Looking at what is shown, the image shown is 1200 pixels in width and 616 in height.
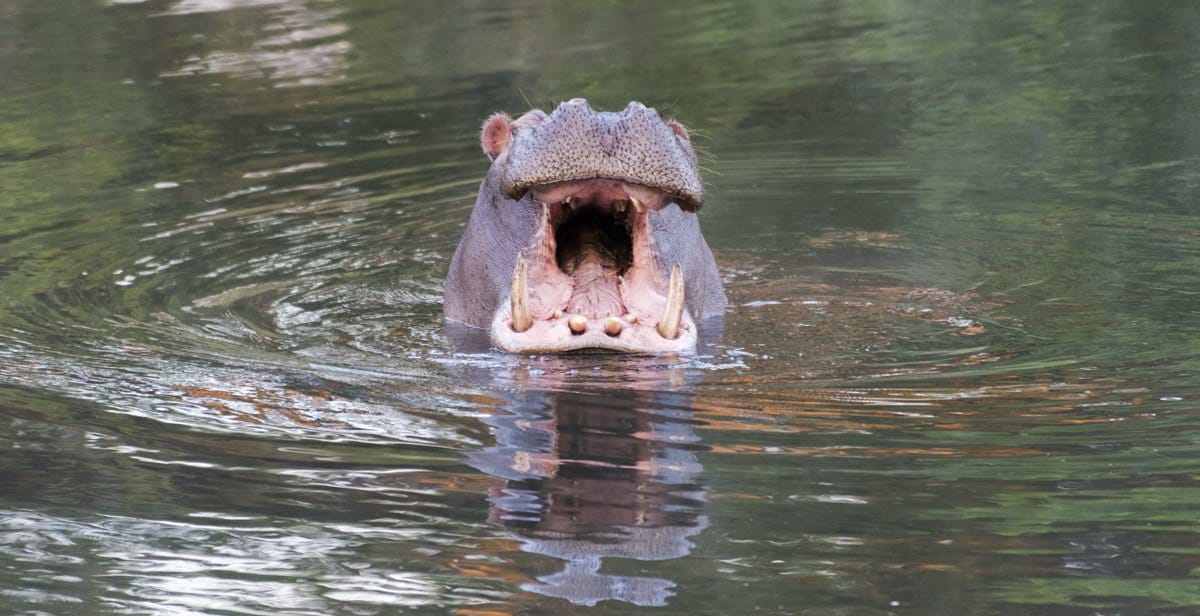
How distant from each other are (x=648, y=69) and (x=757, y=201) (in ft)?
13.2

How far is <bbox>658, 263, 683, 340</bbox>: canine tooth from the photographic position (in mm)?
5883

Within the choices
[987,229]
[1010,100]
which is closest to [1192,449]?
[987,229]

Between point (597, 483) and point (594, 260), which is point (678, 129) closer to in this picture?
point (594, 260)

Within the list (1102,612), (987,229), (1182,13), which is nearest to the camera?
(1102,612)

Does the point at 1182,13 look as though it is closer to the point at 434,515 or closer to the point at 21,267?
the point at 21,267

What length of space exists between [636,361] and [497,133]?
1.13 m

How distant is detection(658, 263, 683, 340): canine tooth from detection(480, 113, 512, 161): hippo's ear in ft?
3.20

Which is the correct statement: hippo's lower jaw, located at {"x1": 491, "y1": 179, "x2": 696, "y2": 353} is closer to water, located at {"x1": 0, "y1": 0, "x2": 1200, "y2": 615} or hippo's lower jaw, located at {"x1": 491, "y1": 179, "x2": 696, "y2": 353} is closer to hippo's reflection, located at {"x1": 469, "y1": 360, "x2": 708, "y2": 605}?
water, located at {"x1": 0, "y1": 0, "x2": 1200, "y2": 615}

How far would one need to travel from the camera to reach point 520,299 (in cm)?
603

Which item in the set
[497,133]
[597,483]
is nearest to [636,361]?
[497,133]

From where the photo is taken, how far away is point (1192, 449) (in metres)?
4.69

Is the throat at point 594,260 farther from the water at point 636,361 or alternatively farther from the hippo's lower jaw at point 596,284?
the water at point 636,361

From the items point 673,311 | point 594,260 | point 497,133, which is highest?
point 497,133

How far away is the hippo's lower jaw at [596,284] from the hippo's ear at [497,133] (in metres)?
0.41
